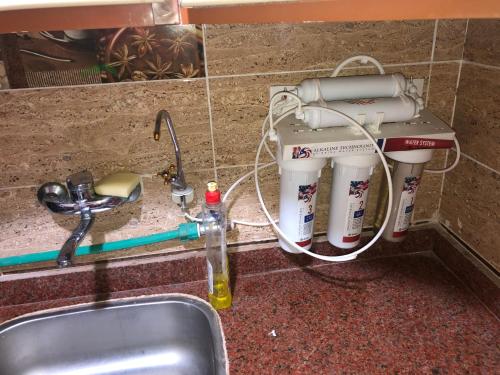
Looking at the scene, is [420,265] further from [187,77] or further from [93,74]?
[93,74]

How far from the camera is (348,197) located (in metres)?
0.86

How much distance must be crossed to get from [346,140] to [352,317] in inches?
14.8

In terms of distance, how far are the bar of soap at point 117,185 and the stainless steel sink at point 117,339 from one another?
270mm

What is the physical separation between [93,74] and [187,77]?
18 cm

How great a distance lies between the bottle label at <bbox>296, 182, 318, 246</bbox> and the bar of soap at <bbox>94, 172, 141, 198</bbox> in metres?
0.34

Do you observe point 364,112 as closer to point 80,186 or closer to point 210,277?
point 210,277

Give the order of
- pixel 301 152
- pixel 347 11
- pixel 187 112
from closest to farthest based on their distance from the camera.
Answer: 1. pixel 347 11
2. pixel 301 152
3. pixel 187 112

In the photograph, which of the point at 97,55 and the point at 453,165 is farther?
the point at 453,165

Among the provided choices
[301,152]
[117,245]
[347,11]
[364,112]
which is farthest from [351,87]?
[117,245]

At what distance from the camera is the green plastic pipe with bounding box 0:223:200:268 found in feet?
2.97

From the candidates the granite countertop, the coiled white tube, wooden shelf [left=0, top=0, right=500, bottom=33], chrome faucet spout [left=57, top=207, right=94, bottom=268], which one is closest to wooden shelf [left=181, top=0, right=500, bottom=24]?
wooden shelf [left=0, top=0, right=500, bottom=33]

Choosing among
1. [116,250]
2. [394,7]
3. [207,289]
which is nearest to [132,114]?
[116,250]

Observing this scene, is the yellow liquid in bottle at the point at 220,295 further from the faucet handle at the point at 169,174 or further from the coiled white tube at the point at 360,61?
the coiled white tube at the point at 360,61

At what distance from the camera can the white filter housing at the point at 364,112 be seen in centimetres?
77
